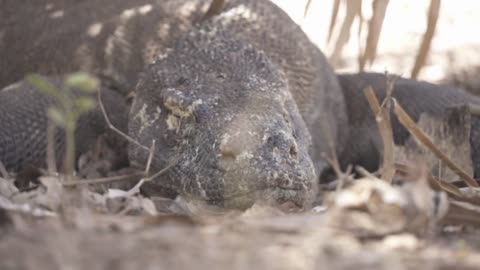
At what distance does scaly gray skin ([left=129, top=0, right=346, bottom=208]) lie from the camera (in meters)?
2.66

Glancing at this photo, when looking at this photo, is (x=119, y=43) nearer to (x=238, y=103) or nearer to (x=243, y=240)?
(x=238, y=103)

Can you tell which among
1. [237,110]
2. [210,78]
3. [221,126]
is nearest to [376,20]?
[210,78]

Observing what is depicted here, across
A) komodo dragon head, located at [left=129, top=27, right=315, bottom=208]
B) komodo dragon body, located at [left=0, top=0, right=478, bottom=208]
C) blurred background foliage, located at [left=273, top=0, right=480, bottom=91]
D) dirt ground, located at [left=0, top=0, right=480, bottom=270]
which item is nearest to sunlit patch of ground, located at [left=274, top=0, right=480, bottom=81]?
blurred background foliage, located at [left=273, top=0, right=480, bottom=91]

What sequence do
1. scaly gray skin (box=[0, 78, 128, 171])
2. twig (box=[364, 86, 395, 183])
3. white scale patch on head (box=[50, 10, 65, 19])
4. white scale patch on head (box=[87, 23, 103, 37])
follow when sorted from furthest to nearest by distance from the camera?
white scale patch on head (box=[50, 10, 65, 19]), white scale patch on head (box=[87, 23, 103, 37]), scaly gray skin (box=[0, 78, 128, 171]), twig (box=[364, 86, 395, 183])

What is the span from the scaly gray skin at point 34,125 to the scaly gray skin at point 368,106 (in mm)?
1127

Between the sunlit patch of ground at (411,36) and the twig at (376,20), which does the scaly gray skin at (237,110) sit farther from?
the sunlit patch of ground at (411,36)

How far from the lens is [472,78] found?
574cm

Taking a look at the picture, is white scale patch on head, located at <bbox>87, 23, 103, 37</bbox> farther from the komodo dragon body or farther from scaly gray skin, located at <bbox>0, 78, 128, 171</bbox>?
scaly gray skin, located at <bbox>0, 78, 128, 171</bbox>

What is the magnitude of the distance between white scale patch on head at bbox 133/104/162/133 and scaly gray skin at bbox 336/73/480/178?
1.36 m

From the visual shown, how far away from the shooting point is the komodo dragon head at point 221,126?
2637 mm

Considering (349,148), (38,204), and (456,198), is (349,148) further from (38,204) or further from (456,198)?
(38,204)

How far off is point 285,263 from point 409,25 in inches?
224

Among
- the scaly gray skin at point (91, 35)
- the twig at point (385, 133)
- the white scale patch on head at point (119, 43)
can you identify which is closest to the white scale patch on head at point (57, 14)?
the scaly gray skin at point (91, 35)

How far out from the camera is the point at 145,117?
344 cm
